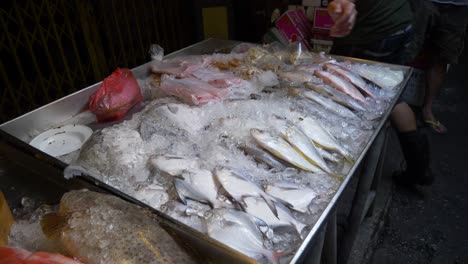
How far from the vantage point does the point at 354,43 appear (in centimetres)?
357

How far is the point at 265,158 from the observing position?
72.2 inches

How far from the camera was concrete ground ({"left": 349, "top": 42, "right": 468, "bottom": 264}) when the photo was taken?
305 centimetres

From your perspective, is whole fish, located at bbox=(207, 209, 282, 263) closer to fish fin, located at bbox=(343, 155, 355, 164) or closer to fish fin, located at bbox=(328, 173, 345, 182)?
fish fin, located at bbox=(328, 173, 345, 182)

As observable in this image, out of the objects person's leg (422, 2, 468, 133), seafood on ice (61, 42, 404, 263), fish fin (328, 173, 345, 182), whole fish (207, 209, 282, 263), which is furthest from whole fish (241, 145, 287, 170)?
person's leg (422, 2, 468, 133)

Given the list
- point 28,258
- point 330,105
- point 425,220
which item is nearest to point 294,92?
point 330,105

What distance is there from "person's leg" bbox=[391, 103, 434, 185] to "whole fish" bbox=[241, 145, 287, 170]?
1769 millimetres

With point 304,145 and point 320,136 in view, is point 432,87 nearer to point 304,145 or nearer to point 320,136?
point 320,136

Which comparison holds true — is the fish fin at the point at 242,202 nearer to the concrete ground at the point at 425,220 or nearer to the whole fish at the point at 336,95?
the whole fish at the point at 336,95

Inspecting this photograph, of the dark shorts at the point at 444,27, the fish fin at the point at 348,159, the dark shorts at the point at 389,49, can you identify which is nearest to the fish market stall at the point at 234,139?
the fish fin at the point at 348,159

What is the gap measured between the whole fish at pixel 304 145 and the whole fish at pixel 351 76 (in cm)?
93

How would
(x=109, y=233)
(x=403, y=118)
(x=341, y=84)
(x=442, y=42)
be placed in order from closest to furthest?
(x=109, y=233)
(x=341, y=84)
(x=403, y=118)
(x=442, y=42)

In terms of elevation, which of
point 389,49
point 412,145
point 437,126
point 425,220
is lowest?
point 425,220

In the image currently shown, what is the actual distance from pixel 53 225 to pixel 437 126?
5.09m

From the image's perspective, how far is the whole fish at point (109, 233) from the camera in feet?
3.86
